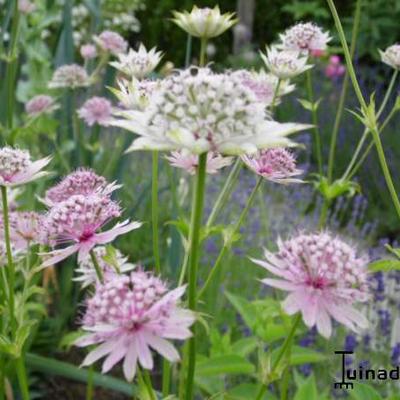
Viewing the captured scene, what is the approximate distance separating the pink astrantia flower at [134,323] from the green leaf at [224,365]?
0.79 metres

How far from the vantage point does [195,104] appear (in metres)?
0.85

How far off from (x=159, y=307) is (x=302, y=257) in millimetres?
205

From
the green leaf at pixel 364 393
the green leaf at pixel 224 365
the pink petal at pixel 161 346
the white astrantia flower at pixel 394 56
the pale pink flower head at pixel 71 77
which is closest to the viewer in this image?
the pink petal at pixel 161 346

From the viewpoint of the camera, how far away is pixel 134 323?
81 cm

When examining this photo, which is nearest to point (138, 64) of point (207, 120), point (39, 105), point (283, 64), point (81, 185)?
point (81, 185)

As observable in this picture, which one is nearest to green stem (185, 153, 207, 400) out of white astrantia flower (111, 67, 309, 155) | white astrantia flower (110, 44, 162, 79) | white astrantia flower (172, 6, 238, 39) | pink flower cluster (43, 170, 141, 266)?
white astrantia flower (111, 67, 309, 155)

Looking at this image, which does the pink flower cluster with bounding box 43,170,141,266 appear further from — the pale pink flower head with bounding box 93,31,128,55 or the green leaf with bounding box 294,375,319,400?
the pale pink flower head with bounding box 93,31,128,55

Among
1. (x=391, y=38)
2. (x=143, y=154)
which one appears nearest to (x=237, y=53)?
(x=391, y=38)

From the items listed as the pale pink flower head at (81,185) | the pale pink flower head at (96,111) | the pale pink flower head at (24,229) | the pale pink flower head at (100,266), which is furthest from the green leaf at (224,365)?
the pale pink flower head at (96,111)

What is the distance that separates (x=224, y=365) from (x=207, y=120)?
2.92 feet

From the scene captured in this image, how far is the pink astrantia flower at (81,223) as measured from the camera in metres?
1.00

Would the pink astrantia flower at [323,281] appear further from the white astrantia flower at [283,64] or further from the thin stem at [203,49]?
the white astrantia flower at [283,64]

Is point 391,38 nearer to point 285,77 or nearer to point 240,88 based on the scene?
point 285,77

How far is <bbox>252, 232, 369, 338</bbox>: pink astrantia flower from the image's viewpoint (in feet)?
2.85
